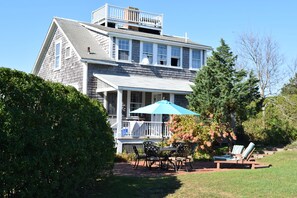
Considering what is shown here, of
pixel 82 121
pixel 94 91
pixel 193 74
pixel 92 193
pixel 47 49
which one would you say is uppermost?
pixel 47 49

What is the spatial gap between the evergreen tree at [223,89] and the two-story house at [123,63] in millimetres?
2485

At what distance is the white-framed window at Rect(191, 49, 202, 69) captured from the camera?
24.9 metres

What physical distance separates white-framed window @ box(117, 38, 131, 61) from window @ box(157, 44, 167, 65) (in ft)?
7.22

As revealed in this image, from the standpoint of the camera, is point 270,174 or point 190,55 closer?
point 270,174

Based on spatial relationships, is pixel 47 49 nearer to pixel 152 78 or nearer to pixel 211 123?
pixel 152 78

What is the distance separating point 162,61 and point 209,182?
14.2m

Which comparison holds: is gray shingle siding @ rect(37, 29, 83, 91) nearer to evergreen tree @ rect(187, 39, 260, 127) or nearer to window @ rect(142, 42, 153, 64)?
window @ rect(142, 42, 153, 64)

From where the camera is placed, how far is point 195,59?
82.0 ft

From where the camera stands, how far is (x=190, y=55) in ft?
80.9

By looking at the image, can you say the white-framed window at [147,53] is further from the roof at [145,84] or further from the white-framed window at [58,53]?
the white-framed window at [58,53]

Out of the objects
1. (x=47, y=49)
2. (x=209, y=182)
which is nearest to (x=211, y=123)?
(x=209, y=182)

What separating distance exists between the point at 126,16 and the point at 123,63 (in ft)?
16.0

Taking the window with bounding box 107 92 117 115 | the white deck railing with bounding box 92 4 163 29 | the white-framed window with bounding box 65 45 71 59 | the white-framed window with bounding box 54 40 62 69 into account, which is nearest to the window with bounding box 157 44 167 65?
the white deck railing with bounding box 92 4 163 29

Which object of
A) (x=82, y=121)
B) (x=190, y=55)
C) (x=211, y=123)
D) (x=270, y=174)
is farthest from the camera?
(x=190, y=55)
